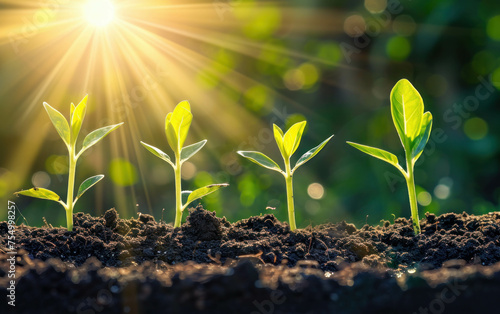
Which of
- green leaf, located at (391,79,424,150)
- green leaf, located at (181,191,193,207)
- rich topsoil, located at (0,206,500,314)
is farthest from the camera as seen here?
green leaf, located at (181,191,193,207)

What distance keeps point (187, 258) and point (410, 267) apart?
31.2 inches

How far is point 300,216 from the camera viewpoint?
2.65 m

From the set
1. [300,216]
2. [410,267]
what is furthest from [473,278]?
[300,216]

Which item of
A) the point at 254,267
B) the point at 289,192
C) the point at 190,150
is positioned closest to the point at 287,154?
the point at 289,192

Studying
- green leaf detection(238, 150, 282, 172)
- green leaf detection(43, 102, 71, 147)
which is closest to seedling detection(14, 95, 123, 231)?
green leaf detection(43, 102, 71, 147)

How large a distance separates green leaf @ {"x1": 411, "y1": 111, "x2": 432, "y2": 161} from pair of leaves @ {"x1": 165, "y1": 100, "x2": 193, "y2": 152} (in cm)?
92

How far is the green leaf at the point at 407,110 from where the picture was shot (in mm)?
1810

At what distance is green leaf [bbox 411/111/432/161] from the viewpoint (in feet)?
6.12

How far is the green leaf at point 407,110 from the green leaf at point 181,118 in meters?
0.82

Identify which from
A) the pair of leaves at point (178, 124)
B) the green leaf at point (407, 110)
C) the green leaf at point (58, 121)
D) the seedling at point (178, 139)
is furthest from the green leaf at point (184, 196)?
the green leaf at point (407, 110)

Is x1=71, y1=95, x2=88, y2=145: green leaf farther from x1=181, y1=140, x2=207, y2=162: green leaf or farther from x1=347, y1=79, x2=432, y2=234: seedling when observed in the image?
x1=347, y1=79, x2=432, y2=234: seedling

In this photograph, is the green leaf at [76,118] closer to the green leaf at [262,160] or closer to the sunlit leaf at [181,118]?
the sunlit leaf at [181,118]

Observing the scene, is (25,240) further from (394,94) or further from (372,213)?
(372,213)

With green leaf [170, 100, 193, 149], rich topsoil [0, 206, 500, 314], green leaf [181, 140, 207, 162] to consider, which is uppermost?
green leaf [170, 100, 193, 149]
